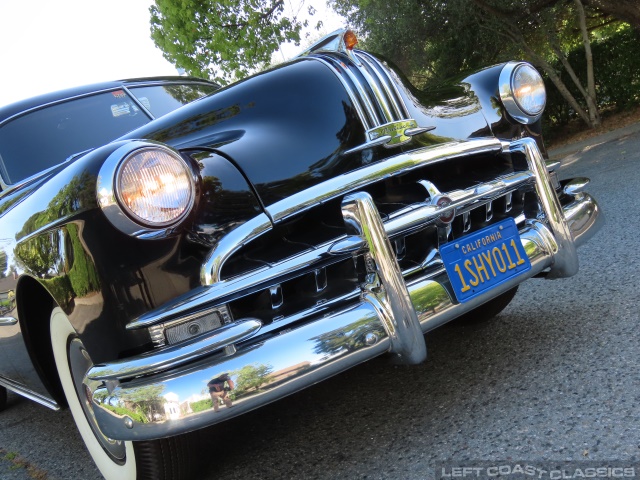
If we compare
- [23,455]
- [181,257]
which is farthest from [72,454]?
[181,257]

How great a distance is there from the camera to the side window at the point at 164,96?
3.53 m

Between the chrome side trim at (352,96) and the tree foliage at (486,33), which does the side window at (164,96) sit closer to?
the chrome side trim at (352,96)

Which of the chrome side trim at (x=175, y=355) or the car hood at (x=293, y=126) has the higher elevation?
the car hood at (x=293, y=126)

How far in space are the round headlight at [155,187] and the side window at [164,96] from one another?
1624 mm

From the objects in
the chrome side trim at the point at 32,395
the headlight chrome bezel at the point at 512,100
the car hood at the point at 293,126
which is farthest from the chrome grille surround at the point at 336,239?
the chrome side trim at the point at 32,395

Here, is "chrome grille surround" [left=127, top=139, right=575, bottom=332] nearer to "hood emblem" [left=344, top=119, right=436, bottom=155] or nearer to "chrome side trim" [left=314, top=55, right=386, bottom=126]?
"hood emblem" [left=344, top=119, right=436, bottom=155]

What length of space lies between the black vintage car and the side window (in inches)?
35.6

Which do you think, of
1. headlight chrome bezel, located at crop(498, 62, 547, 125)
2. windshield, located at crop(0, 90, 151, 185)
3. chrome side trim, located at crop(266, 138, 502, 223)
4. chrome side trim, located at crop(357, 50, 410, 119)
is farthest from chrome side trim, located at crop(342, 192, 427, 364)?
windshield, located at crop(0, 90, 151, 185)

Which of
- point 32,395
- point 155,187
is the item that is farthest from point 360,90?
point 32,395

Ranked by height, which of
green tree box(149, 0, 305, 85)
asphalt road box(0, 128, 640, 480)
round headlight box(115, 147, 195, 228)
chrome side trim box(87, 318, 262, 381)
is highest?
green tree box(149, 0, 305, 85)

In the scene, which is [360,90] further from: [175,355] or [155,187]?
[175,355]

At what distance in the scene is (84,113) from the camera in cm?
338

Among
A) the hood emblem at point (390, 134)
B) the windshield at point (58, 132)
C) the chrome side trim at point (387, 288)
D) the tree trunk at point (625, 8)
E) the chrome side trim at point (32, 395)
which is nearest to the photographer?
Result: the chrome side trim at point (387, 288)

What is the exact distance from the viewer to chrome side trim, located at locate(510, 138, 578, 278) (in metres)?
2.49
